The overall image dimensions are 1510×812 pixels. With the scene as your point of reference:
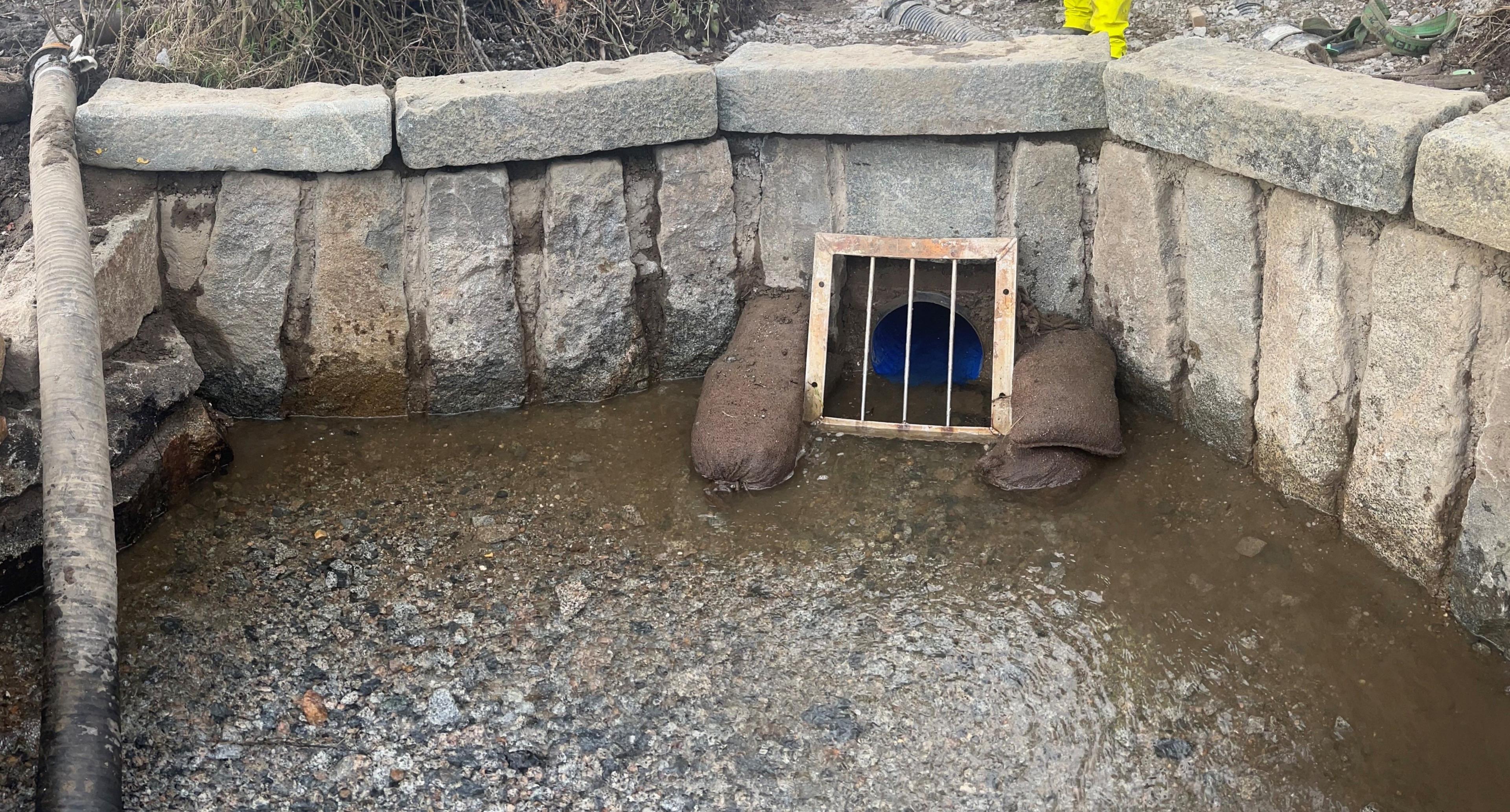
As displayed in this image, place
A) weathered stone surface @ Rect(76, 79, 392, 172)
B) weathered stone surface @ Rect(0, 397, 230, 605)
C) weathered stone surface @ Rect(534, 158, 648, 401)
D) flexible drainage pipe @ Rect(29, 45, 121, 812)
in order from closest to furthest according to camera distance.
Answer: flexible drainage pipe @ Rect(29, 45, 121, 812)
weathered stone surface @ Rect(0, 397, 230, 605)
weathered stone surface @ Rect(76, 79, 392, 172)
weathered stone surface @ Rect(534, 158, 648, 401)

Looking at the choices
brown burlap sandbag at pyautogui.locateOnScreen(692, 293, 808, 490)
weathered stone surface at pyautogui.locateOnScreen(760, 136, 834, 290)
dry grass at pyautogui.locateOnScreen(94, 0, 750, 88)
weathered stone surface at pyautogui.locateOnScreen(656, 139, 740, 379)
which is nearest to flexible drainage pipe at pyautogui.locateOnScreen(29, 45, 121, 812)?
dry grass at pyautogui.locateOnScreen(94, 0, 750, 88)

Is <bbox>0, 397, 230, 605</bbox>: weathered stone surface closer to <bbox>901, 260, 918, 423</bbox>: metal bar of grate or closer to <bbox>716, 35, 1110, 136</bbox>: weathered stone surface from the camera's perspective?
<bbox>716, 35, 1110, 136</bbox>: weathered stone surface

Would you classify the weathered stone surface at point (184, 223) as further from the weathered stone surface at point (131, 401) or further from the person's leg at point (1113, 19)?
the person's leg at point (1113, 19)

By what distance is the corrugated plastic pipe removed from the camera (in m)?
5.59

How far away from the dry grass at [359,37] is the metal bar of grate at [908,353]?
1.85 meters

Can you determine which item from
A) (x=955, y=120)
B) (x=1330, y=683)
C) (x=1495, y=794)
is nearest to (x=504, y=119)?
(x=955, y=120)

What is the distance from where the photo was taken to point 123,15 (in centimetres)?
524

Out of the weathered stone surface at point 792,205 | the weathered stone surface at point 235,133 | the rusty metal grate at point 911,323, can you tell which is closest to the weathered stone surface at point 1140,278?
the rusty metal grate at point 911,323

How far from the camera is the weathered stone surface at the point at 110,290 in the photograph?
368 centimetres

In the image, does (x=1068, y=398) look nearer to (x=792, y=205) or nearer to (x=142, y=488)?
(x=792, y=205)

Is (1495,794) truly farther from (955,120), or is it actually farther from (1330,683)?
(955,120)

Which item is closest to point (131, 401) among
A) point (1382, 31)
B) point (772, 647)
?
point (772, 647)

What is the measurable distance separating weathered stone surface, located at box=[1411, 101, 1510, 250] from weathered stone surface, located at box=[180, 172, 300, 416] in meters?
3.80

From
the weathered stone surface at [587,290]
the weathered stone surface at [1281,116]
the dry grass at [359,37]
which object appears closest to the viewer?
the weathered stone surface at [1281,116]
